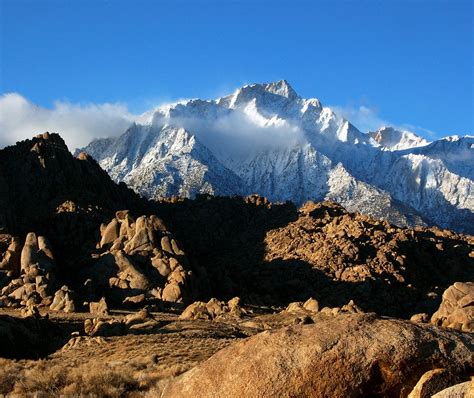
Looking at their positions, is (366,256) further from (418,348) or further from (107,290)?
(418,348)

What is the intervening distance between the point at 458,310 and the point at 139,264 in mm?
32164

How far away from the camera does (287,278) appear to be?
247 feet

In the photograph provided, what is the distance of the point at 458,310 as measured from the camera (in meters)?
45.5

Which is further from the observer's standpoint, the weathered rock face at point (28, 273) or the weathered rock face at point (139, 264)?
the weathered rock face at point (139, 264)

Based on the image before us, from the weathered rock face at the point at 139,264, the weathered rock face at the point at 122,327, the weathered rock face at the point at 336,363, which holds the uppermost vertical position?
the weathered rock face at the point at 139,264

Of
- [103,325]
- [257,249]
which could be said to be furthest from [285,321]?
[257,249]

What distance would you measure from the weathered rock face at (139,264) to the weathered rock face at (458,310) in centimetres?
2361

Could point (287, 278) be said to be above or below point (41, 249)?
below

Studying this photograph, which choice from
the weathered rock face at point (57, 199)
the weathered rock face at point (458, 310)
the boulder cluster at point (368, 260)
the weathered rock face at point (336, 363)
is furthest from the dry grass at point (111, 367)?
the boulder cluster at point (368, 260)

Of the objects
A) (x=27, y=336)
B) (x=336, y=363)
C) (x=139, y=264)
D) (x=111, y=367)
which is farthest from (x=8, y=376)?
(x=139, y=264)

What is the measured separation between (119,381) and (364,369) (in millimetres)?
7908

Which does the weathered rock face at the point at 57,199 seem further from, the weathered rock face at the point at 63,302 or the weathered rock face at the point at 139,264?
the weathered rock face at the point at 63,302

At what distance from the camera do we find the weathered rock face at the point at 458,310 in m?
42.6

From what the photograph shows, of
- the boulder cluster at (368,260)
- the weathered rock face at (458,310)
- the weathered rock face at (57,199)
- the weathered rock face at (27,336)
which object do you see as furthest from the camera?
the boulder cluster at (368,260)
